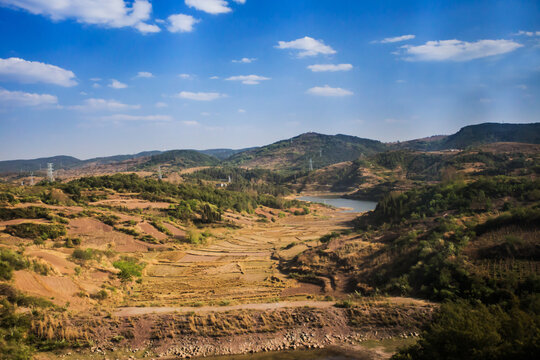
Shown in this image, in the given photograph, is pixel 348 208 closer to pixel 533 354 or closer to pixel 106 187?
pixel 106 187

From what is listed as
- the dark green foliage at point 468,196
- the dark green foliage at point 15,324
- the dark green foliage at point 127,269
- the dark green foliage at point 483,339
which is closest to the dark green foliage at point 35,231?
the dark green foliage at point 127,269

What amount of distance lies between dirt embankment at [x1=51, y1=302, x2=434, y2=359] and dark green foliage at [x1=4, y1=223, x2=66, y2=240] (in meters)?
20.6

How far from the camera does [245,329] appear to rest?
18484 millimetres

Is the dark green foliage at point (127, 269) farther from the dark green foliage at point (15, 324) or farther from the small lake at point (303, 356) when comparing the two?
the small lake at point (303, 356)

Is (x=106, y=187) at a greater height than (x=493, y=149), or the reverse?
(x=493, y=149)

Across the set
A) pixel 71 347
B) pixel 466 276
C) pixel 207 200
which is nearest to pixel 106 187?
pixel 207 200

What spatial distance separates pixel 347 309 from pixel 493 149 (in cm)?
13801

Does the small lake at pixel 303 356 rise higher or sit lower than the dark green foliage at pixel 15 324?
lower

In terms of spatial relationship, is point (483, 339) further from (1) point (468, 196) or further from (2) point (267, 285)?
(1) point (468, 196)

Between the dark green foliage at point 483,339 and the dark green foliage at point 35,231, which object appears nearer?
the dark green foliage at point 483,339

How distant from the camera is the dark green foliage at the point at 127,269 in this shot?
1089 inches

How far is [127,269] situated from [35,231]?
1371 cm

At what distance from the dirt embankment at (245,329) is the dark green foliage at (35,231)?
20632 millimetres

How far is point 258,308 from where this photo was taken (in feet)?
65.8
